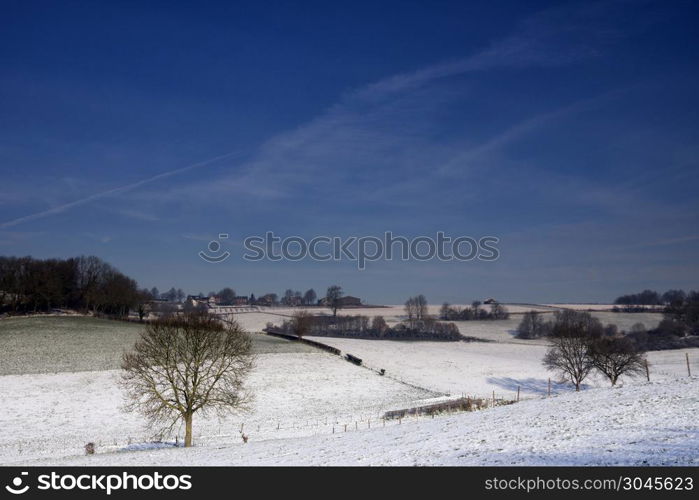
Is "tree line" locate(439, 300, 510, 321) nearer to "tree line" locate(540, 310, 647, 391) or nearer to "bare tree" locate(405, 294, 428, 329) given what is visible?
"bare tree" locate(405, 294, 428, 329)

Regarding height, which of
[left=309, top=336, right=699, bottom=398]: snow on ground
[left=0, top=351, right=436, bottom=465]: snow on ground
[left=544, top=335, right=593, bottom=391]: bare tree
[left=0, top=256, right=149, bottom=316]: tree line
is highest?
[left=0, top=256, right=149, bottom=316]: tree line

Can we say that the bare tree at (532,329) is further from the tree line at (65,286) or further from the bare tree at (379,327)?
the tree line at (65,286)

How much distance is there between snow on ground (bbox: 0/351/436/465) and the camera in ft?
103

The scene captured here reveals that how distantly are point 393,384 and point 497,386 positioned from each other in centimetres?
1228

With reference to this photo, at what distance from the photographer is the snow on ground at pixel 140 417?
31.3m

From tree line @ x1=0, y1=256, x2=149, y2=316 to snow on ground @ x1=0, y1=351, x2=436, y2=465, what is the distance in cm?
5799

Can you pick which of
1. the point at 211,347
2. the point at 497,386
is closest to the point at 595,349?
the point at 497,386

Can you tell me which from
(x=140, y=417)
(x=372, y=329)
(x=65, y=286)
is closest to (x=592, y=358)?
(x=140, y=417)

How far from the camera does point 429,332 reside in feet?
415

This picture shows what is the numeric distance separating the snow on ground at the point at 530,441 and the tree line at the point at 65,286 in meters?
90.8

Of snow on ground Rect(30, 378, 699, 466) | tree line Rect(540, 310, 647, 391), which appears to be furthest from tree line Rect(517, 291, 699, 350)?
snow on ground Rect(30, 378, 699, 466)

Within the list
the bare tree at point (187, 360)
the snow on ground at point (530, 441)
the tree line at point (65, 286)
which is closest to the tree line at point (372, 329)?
the tree line at point (65, 286)

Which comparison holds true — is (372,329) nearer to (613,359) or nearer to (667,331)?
(667,331)
